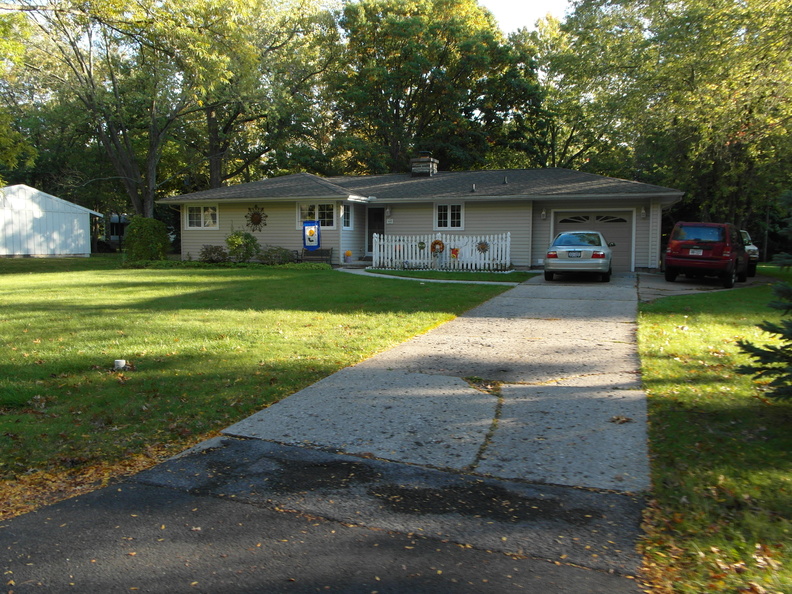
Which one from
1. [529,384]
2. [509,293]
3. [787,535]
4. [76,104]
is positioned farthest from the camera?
[76,104]

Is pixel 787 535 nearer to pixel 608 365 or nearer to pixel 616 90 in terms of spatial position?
pixel 608 365

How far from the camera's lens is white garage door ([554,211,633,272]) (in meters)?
20.9

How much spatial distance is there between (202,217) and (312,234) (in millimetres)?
5769

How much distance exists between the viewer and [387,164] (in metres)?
34.5

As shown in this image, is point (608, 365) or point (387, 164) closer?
point (608, 365)

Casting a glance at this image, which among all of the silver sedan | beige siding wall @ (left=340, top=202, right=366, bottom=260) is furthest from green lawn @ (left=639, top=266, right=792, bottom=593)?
beige siding wall @ (left=340, top=202, right=366, bottom=260)

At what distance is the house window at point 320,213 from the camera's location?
23.3m

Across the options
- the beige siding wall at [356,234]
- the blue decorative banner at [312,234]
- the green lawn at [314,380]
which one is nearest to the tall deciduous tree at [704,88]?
the green lawn at [314,380]

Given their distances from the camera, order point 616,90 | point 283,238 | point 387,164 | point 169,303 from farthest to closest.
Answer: point 387,164, point 616,90, point 283,238, point 169,303

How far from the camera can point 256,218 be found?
2433cm

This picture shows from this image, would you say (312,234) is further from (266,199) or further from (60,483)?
(60,483)

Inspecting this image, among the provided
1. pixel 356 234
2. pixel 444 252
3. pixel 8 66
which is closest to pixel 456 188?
pixel 444 252

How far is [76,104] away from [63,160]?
1378 centimetres

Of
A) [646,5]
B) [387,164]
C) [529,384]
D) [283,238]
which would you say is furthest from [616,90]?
[529,384]
